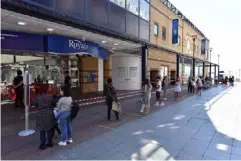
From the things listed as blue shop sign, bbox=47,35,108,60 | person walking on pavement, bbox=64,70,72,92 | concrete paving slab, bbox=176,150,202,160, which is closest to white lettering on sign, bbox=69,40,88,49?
blue shop sign, bbox=47,35,108,60

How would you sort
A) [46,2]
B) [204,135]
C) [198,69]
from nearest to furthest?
1. [204,135]
2. [46,2]
3. [198,69]

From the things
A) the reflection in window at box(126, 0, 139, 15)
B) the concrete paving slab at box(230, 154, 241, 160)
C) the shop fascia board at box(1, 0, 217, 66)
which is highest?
the reflection in window at box(126, 0, 139, 15)

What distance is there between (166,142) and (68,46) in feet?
24.4

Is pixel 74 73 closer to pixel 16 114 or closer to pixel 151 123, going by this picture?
pixel 16 114

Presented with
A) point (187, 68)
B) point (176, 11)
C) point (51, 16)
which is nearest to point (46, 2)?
point (51, 16)

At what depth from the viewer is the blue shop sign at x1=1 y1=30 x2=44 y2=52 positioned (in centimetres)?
895

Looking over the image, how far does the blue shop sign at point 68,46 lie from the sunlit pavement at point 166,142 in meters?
5.39

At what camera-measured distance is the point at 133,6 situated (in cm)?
1469

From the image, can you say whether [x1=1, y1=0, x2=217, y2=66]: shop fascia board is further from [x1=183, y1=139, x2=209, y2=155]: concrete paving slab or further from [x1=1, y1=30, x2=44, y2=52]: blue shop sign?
[x1=183, y1=139, x2=209, y2=155]: concrete paving slab

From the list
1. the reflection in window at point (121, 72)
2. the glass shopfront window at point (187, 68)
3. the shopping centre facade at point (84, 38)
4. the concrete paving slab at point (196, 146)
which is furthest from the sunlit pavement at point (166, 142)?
the glass shopfront window at point (187, 68)

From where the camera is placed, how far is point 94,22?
10.6m

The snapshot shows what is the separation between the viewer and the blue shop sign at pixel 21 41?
895 centimetres

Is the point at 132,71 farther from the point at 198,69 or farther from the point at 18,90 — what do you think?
the point at 198,69

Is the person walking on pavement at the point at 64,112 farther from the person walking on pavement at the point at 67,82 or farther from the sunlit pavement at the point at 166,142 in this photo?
the sunlit pavement at the point at 166,142
